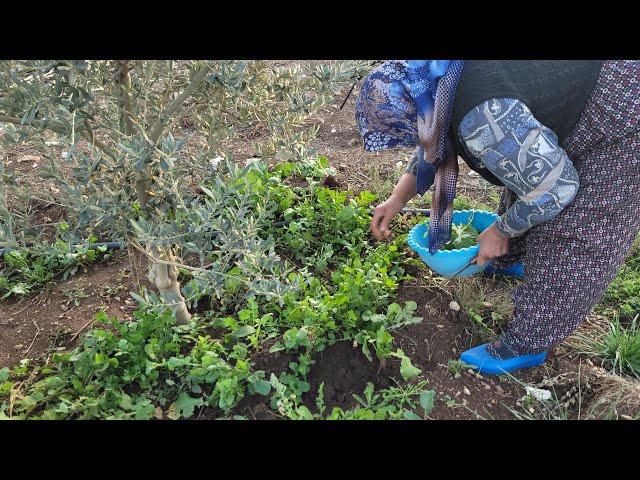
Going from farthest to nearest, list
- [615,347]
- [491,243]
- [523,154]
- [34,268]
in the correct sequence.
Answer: [34,268], [615,347], [491,243], [523,154]

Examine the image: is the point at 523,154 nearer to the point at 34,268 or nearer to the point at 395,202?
the point at 395,202

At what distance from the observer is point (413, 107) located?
1821mm

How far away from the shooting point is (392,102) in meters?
1.81

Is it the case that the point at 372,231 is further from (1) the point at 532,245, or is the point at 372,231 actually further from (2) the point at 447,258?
(1) the point at 532,245

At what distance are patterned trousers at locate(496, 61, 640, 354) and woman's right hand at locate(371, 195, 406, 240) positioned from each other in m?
0.53

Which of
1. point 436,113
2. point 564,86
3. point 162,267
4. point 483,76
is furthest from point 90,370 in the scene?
point 564,86

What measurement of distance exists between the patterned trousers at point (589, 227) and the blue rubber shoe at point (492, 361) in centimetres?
6

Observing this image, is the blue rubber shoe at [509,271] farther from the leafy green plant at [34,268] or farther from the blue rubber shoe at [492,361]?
the leafy green plant at [34,268]

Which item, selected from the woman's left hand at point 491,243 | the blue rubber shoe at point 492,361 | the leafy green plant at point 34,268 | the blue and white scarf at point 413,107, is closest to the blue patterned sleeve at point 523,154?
the blue and white scarf at point 413,107

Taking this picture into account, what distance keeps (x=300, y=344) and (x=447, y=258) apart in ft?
2.10

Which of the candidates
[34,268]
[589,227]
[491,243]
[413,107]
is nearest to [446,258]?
[491,243]

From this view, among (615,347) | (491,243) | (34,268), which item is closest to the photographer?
(491,243)

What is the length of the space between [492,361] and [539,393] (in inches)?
7.3

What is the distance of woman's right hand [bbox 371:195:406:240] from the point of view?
2.41m
